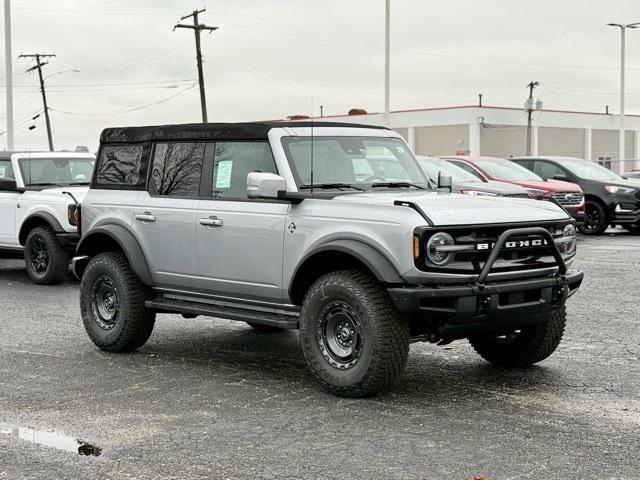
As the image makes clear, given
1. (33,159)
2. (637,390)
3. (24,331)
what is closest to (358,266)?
(637,390)

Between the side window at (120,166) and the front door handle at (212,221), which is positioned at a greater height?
the side window at (120,166)

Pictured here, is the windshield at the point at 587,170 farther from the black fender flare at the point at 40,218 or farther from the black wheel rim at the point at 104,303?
the black wheel rim at the point at 104,303

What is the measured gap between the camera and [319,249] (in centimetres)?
695

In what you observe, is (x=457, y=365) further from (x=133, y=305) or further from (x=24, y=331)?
(x=24, y=331)

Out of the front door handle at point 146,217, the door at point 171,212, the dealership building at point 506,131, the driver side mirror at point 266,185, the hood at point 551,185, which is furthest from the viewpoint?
the dealership building at point 506,131

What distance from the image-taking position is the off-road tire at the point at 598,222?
21859 mm

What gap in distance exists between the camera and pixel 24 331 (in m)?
10.0

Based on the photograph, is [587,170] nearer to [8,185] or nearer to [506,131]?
[8,185]

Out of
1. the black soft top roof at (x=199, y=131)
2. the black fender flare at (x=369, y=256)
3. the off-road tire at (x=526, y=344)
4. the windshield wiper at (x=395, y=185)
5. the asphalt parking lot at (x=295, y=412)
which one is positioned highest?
the black soft top roof at (x=199, y=131)

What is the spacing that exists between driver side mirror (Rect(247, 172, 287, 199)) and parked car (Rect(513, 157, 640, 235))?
1550 cm

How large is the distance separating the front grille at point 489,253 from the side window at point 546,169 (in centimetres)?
1576

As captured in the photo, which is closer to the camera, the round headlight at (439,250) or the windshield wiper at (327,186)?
the round headlight at (439,250)

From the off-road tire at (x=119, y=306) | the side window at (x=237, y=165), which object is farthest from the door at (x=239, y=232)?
the off-road tire at (x=119, y=306)

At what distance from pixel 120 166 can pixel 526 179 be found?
12913 millimetres
